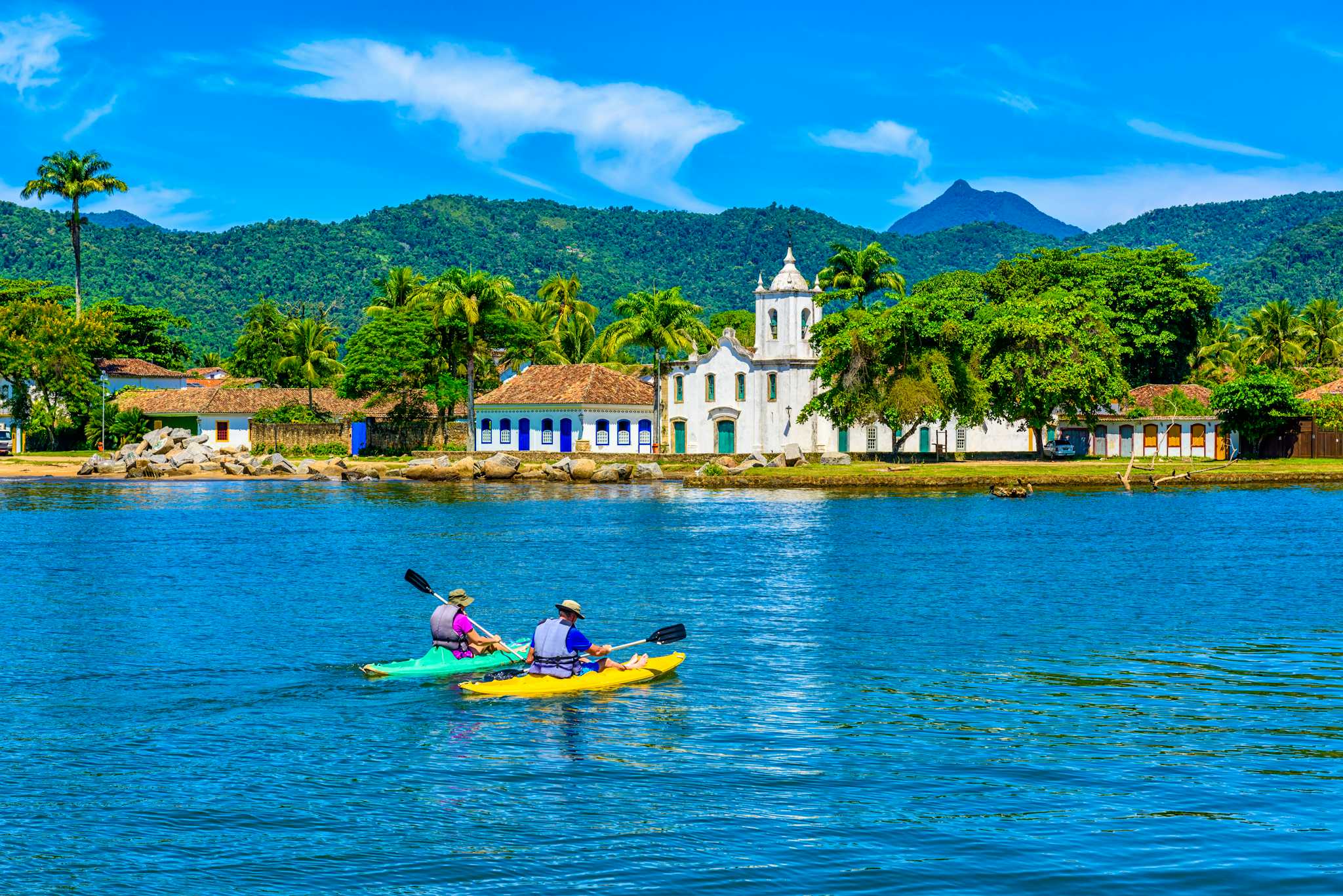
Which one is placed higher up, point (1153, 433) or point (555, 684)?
point (1153, 433)

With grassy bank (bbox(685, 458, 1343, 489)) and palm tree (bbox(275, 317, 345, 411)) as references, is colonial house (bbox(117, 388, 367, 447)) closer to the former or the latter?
palm tree (bbox(275, 317, 345, 411))

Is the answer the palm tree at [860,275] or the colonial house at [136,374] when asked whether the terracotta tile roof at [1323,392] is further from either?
the colonial house at [136,374]

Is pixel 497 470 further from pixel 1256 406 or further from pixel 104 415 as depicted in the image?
pixel 1256 406

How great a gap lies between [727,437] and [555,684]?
218ft

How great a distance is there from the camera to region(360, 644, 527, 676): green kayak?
76.3 feet

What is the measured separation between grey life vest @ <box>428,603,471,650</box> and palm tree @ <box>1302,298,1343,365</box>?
107 m

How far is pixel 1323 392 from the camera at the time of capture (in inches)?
3346

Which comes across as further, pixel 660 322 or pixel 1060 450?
pixel 1060 450

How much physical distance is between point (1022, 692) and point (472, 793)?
32.2 feet

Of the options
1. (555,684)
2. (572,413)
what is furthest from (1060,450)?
(555,684)

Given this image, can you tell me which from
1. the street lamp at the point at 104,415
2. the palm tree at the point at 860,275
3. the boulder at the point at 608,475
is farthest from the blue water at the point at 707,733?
the street lamp at the point at 104,415

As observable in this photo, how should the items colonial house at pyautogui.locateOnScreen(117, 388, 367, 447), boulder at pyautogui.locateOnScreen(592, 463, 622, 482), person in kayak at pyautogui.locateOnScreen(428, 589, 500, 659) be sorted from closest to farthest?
person in kayak at pyautogui.locateOnScreen(428, 589, 500, 659) → boulder at pyautogui.locateOnScreen(592, 463, 622, 482) → colonial house at pyautogui.locateOnScreen(117, 388, 367, 447)

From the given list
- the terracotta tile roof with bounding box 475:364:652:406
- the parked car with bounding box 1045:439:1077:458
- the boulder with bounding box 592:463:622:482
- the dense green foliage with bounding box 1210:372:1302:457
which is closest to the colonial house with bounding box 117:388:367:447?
the terracotta tile roof with bounding box 475:364:652:406

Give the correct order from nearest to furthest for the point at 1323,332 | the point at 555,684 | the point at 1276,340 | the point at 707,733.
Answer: the point at 707,733 → the point at 555,684 → the point at 1276,340 → the point at 1323,332
